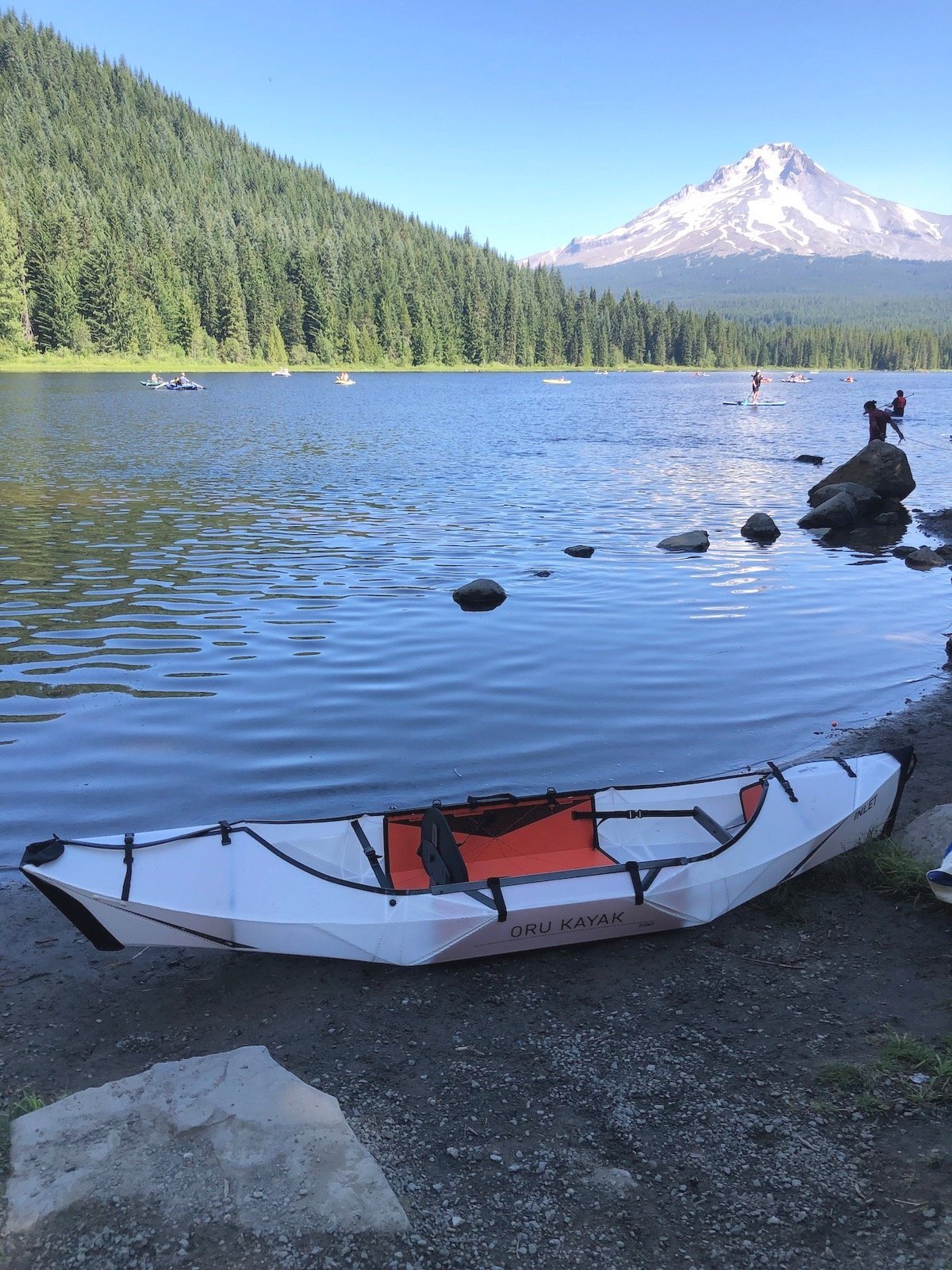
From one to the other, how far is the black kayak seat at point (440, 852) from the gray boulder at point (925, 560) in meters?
21.2

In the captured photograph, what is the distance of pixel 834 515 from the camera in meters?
31.0

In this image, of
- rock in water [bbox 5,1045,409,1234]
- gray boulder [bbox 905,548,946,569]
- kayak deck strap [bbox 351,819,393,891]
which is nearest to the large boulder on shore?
gray boulder [bbox 905,548,946,569]

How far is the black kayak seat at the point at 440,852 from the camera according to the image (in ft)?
26.7

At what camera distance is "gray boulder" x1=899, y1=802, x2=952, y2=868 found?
27.5ft

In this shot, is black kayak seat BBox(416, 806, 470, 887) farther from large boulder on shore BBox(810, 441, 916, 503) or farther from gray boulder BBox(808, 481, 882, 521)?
large boulder on shore BBox(810, 441, 916, 503)

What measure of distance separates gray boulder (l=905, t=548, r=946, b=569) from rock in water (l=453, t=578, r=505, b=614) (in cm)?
1291

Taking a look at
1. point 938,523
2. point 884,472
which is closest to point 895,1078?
point 938,523

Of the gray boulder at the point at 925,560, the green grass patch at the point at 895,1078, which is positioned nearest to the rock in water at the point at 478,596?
the gray boulder at the point at 925,560

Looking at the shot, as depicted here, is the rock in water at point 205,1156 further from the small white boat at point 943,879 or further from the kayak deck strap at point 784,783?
the kayak deck strap at point 784,783

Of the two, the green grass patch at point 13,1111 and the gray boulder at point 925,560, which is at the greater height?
the gray boulder at point 925,560

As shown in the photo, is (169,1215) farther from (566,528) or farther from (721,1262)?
(566,528)

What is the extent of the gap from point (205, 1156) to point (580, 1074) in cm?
250

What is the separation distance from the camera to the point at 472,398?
102 meters

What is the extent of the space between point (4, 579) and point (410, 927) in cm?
1696
